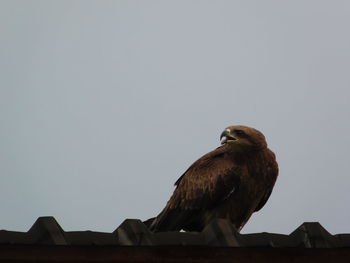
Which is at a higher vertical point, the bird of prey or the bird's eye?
the bird's eye

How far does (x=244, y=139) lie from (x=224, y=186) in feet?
3.10

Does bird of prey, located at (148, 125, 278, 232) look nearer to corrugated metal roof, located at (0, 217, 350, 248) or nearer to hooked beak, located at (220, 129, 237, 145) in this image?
hooked beak, located at (220, 129, 237, 145)

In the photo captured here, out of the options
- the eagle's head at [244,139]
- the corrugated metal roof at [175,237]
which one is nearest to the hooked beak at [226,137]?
the eagle's head at [244,139]

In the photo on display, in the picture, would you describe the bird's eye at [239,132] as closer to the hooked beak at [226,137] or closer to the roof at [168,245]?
the hooked beak at [226,137]

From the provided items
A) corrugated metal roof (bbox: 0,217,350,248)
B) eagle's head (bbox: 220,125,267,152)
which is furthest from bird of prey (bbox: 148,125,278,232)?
corrugated metal roof (bbox: 0,217,350,248)

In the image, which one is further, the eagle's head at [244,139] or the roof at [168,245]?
the eagle's head at [244,139]

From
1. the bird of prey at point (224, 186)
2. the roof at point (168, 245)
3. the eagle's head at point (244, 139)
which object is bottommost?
the roof at point (168, 245)

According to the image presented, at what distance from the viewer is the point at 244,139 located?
39.3 feet

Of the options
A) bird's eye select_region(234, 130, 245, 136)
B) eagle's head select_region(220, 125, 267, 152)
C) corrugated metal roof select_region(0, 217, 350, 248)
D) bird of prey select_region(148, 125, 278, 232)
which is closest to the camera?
corrugated metal roof select_region(0, 217, 350, 248)

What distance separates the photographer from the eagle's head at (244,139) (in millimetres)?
11938

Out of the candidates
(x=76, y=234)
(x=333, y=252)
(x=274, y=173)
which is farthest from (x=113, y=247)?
(x=274, y=173)

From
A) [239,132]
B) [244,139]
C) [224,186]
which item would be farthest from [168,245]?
[239,132]

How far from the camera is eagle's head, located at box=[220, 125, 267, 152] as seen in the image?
1194 cm

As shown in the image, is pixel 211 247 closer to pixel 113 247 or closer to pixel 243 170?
pixel 113 247
